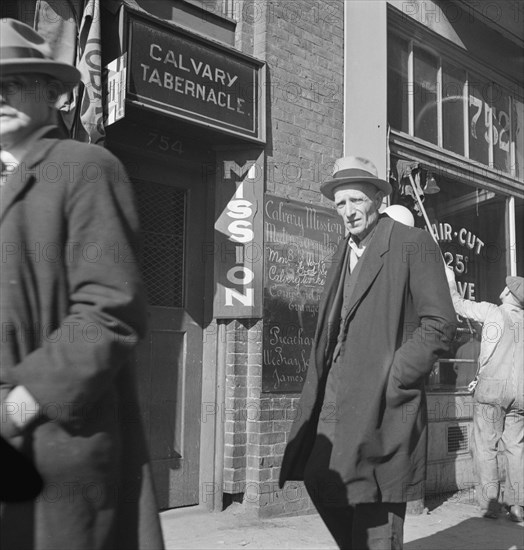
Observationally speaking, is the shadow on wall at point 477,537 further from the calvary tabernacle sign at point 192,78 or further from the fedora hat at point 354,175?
the calvary tabernacle sign at point 192,78

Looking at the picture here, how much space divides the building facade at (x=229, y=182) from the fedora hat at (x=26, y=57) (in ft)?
10.5

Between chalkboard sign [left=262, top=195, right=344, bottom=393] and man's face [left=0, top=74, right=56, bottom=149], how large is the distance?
4.40 meters

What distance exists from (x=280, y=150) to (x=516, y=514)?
11.8ft

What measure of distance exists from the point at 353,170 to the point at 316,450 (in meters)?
1.42

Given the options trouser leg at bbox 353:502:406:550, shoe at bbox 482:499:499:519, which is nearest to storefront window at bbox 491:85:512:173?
shoe at bbox 482:499:499:519

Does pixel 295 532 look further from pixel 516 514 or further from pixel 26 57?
pixel 26 57

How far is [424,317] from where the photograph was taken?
3.72 m

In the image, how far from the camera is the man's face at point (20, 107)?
6.38 feet

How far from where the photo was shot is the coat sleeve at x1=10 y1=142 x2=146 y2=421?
5.53ft

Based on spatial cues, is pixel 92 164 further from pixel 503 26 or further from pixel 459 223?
pixel 503 26

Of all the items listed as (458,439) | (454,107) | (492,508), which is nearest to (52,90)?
(492,508)

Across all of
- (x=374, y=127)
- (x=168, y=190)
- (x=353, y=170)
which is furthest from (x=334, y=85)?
(x=353, y=170)

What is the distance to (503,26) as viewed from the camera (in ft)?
30.9

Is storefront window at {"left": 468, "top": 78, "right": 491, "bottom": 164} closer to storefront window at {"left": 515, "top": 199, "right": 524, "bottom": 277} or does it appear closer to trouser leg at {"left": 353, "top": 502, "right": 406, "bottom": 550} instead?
storefront window at {"left": 515, "top": 199, "right": 524, "bottom": 277}
